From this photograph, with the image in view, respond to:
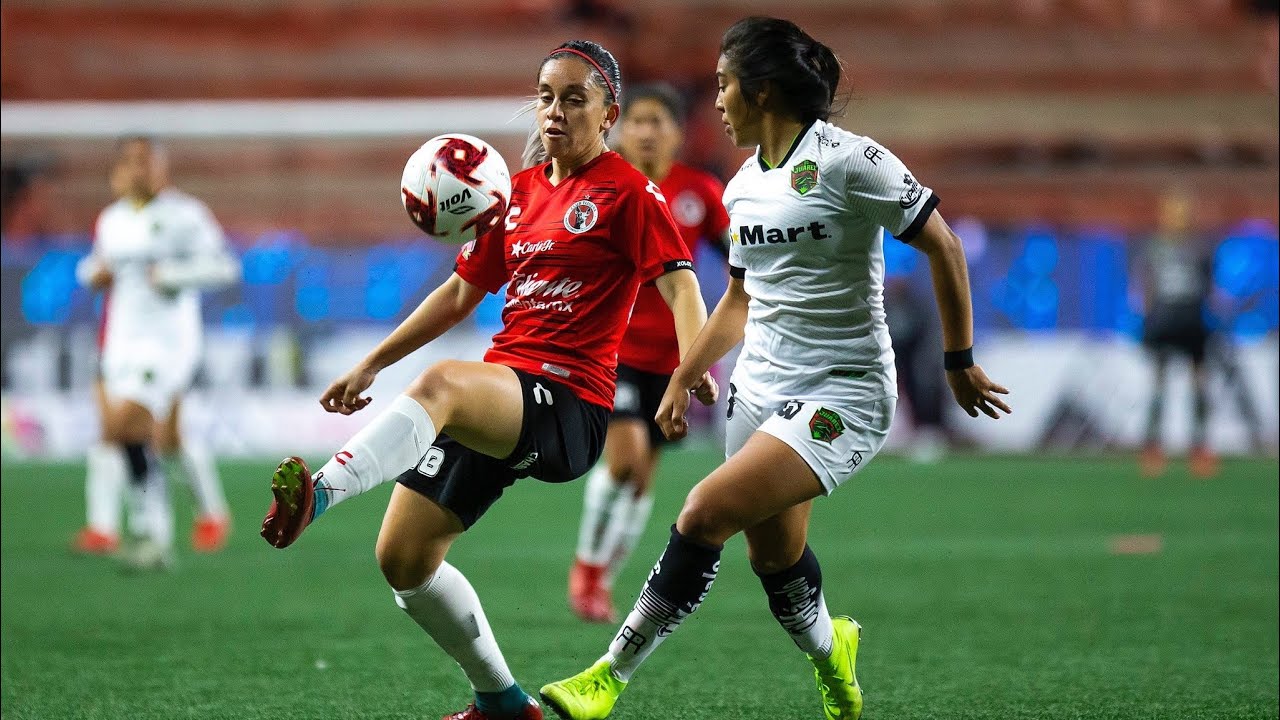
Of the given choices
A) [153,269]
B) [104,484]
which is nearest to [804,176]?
[153,269]

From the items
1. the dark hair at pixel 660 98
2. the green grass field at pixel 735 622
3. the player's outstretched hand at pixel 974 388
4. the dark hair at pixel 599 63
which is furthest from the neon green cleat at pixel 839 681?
the dark hair at pixel 660 98

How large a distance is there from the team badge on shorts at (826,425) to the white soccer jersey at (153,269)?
5.40 metres

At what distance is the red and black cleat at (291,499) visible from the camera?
3.30m

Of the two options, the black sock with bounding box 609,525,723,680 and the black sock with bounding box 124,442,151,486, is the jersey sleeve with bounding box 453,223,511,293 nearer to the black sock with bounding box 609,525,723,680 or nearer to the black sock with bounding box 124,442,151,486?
the black sock with bounding box 609,525,723,680

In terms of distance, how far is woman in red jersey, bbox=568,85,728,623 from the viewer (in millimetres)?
6121

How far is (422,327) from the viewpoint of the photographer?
404 centimetres

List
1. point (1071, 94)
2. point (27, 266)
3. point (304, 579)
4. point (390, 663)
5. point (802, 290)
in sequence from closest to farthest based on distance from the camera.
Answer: point (802, 290) < point (390, 663) < point (304, 579) < point (27, 266) < point (1071, 94)

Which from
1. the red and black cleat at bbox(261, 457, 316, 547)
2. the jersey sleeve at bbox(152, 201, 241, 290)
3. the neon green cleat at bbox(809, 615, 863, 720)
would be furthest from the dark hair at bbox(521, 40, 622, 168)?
the jersey sleeve at bbox(152, 201, 241, 290)

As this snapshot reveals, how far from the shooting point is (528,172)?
4.24 m

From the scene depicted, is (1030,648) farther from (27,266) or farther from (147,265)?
(27,266)

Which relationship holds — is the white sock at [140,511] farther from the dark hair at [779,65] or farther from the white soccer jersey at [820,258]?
the dark hair at [779,65]

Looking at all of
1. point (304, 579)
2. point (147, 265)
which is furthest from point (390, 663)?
point (147, 265)

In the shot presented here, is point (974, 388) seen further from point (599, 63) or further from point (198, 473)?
point (198, 473)

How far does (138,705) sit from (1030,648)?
304 cm
